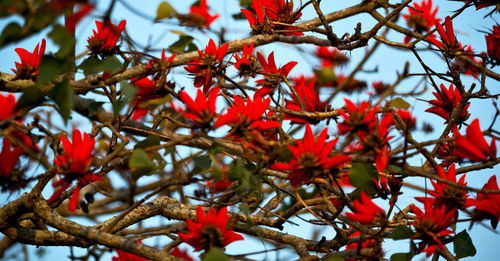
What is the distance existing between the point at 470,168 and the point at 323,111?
0.36 metres

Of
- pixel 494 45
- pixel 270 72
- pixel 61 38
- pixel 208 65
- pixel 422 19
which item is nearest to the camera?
pixel 61 38

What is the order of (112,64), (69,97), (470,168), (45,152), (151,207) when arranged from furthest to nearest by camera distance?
(151,207), (470,168), (45,152), (112,64), (69,97)

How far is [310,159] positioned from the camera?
0.84 metres

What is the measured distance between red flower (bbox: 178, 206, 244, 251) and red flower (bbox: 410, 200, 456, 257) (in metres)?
0.35

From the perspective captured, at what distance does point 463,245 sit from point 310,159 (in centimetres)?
42

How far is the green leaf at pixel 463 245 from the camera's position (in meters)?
0.99

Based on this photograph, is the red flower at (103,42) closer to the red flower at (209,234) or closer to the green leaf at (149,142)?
the green leaf at (149,142)

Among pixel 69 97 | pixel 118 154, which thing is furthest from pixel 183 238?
pixel 69 97

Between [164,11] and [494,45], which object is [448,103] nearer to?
[494,45]

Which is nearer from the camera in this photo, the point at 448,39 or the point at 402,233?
the point at 402,233

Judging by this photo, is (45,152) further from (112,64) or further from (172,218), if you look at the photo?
(172,218)

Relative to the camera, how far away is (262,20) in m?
1.23

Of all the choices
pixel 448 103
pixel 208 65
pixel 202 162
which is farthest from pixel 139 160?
pixel 448 103

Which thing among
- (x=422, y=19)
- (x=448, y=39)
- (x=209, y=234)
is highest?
(x=422, y=19)
